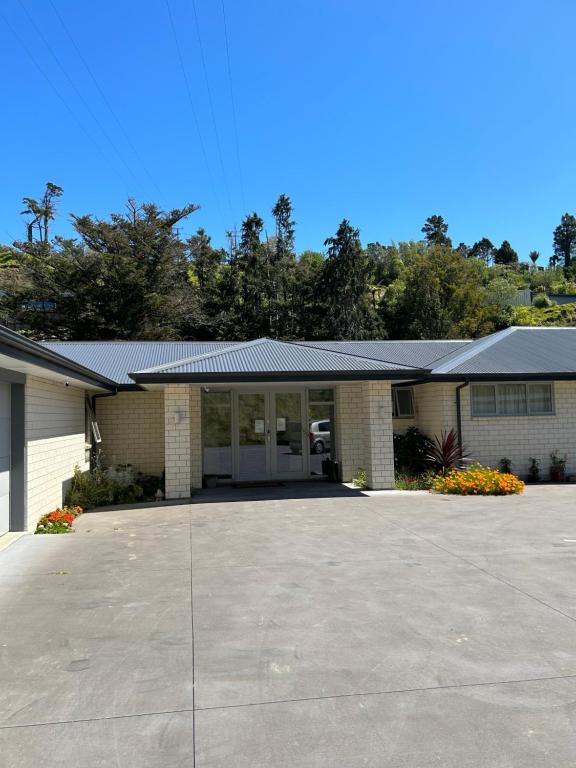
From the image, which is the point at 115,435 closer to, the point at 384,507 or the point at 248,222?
the point at 384,507

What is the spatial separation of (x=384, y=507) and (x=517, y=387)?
609 cm

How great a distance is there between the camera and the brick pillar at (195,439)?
13.5 m

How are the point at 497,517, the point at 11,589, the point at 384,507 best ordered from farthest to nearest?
the point at 384,507 < the point at 497,517 < the point at 11,589

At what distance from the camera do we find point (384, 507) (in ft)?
34.4

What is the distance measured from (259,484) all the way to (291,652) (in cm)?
974

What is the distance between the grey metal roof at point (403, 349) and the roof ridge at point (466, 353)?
565mm

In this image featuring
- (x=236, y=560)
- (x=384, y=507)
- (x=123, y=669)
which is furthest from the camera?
(x=384, y=507)

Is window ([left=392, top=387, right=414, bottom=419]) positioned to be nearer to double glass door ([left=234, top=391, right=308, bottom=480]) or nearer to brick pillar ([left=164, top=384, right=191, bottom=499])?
double glass door ([left=234, top=391, right=308, bottom=480])

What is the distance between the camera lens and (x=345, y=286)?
40.1m

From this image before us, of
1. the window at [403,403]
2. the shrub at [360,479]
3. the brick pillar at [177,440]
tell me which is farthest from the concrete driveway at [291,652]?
the window at [403,403]

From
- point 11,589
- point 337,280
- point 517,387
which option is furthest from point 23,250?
point 11,589

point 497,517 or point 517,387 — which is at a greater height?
point 517,387

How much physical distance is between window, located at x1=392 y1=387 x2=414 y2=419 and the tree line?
20.8 meters

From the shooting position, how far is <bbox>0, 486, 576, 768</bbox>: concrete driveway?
303 centimetres
